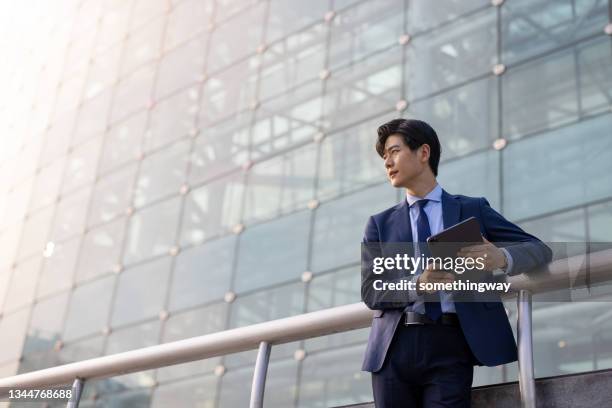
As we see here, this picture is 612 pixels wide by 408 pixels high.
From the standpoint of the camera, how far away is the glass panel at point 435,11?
1015 centimetres

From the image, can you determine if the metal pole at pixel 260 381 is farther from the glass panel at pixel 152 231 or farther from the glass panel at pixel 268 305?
the glass panel at pixel 152 231

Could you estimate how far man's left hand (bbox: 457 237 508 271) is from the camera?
310 cm

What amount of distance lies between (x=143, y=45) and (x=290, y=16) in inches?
146

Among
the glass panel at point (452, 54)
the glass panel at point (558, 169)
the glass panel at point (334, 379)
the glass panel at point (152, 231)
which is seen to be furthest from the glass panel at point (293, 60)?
the glass panel at point (334, 379)

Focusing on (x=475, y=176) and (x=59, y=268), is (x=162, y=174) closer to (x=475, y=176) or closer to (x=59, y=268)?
(x=59, y=268)

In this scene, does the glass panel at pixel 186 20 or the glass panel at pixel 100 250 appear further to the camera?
the glass panel at pixel 186 20

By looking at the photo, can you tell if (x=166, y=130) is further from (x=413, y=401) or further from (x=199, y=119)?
(x=413, y=401)

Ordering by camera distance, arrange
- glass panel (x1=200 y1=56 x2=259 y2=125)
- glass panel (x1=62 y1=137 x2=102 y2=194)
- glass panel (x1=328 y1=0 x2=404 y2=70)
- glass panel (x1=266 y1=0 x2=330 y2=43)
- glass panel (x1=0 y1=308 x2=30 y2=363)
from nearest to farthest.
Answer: glass panel (x1=328 y1=0 x2=404 y2=70) → glass panel (x1=266 y1=0 x2=330 y2=43) → glass panel (x1=200 y1=56 x2=259 y2=125) → glass panel (x1=0 y1=308 x2=30 y2=363) → glass panel (x1=62 y1=137 x2=102 y2=194)

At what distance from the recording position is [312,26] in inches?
475

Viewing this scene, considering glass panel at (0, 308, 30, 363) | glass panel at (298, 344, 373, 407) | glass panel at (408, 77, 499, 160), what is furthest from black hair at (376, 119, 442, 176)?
glass panel at (0, 308, 30, 363)

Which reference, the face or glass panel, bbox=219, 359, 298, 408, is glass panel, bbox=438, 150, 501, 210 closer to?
glass panel, bbox=219, 359, 298, 408

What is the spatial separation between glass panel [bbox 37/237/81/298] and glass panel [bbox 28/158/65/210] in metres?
1.21

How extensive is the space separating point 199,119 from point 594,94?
20.2 feet

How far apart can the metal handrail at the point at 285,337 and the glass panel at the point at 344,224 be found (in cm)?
503
